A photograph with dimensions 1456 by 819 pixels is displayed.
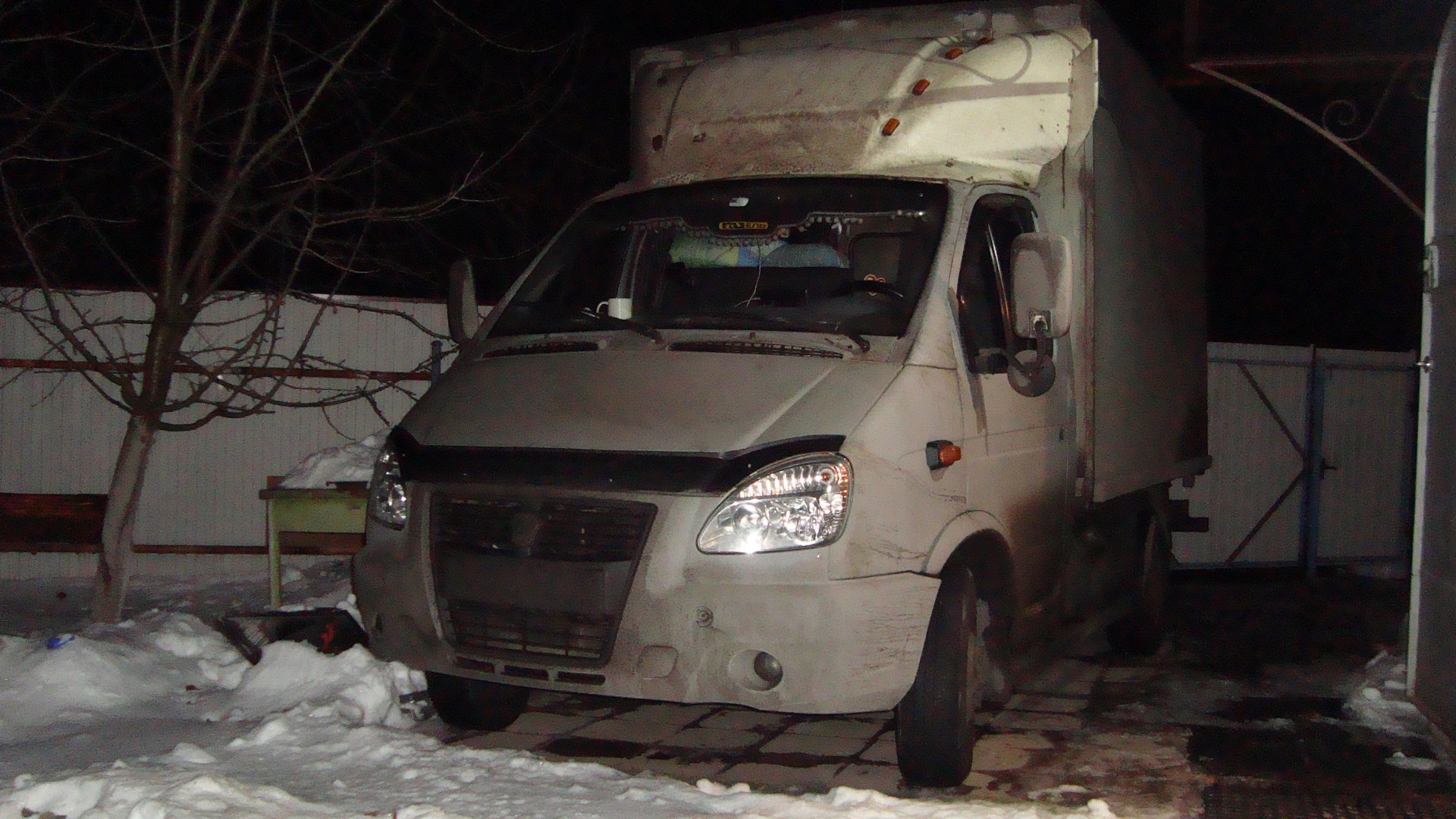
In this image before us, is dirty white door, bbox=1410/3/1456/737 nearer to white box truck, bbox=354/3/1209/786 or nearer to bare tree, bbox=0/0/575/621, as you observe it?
white box truck, bbox=354/3/1209/786

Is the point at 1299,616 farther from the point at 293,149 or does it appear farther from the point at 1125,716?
the point at 293,149

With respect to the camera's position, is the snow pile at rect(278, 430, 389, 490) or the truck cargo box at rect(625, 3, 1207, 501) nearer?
the truck cargo box at rect(625, 3, 1207, 501)

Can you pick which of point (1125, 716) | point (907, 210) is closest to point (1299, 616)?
point (1125, 716)

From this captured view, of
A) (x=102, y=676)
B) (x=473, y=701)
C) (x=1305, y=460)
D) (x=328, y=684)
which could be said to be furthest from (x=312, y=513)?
(x=1305, y=460)

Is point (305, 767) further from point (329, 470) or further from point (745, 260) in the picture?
point (329, 470)

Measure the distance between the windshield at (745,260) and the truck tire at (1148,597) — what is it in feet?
10.4

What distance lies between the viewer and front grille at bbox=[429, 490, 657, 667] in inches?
187

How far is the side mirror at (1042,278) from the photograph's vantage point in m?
5.53

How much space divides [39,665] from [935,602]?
162 inches

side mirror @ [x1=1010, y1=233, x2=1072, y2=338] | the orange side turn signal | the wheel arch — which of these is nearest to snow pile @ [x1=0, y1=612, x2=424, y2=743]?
the wheel arch

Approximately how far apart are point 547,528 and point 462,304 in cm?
182

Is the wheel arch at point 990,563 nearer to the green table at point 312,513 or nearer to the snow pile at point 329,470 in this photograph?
the green table at point 312,513

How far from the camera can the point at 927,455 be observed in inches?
197

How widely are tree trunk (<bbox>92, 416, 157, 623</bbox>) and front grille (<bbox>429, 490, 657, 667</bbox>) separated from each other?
4013mm
